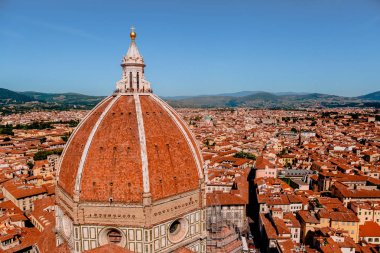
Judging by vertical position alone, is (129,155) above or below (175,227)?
above

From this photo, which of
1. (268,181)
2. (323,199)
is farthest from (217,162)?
(323,199)

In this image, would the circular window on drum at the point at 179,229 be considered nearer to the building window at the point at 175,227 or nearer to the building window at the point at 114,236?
the building window at the point at 175,227

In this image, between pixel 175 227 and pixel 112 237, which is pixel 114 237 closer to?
pixel 112 237

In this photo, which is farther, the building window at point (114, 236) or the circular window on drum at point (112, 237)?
the building window at point (114, 236)

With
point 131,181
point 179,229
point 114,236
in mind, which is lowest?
point 179,229

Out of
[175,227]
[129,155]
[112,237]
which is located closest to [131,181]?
[129,155]

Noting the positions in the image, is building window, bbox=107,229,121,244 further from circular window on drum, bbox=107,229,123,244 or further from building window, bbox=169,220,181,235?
building window, bbox=169,220,181,235

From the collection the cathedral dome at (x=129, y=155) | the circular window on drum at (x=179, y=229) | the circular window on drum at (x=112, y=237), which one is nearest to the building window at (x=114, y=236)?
the circular window on drum at (x=112, y=237)
